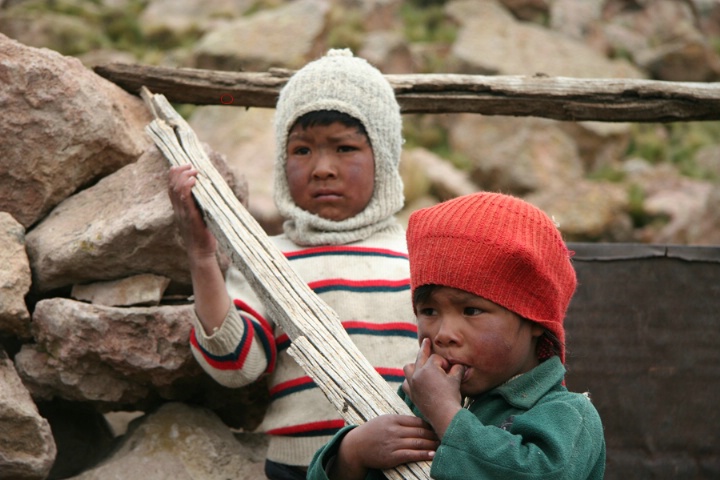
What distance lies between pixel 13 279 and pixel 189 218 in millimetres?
626

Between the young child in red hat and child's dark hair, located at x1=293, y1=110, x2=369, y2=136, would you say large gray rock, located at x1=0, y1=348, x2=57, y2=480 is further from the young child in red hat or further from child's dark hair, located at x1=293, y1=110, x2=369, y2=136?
child's dark hair, located at x1=293, y1=110, x2=369, y2=136

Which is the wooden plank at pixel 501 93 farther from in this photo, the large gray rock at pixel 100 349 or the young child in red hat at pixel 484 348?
the young child in red hat at pixel 484 348

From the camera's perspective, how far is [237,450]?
334 centimetres

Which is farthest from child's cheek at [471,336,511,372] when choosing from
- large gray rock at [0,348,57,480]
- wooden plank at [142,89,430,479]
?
large gray rock at [0,348,57,480]

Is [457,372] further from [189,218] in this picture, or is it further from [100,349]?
[100,349]

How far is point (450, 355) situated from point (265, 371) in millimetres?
1058

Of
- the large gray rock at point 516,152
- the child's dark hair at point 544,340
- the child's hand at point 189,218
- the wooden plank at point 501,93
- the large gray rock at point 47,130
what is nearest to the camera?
the child's dark hair at point 544,340

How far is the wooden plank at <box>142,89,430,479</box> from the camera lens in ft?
7.71

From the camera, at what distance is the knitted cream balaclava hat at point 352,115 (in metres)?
3.14

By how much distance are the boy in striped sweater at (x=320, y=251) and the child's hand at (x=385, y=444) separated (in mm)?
709

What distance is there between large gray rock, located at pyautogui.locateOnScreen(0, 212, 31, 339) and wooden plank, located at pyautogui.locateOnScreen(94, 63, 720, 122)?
853 millimetres

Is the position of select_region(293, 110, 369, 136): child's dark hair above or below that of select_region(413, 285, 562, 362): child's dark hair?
above

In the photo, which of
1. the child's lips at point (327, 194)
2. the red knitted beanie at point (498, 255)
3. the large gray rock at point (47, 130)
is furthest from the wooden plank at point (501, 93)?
the red knitted beanie at point (498, 255)

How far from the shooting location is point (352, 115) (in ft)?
10.3
